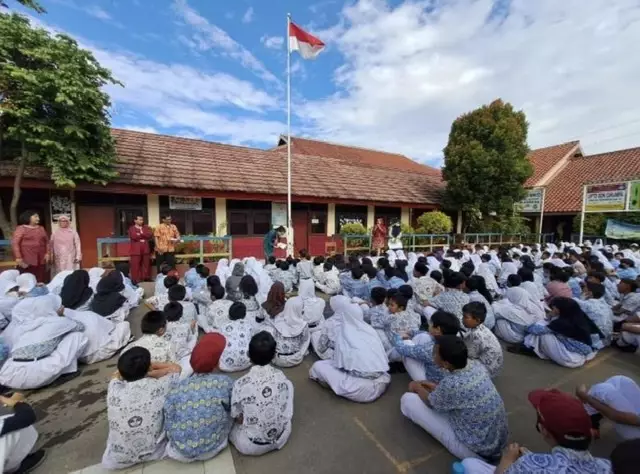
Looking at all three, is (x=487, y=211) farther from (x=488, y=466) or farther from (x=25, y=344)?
(x=25, y=344)

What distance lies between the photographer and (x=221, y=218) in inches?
417

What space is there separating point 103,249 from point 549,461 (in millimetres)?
9454

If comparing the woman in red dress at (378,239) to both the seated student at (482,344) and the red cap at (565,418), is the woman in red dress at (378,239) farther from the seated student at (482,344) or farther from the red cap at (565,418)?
the red cap at (565,418)

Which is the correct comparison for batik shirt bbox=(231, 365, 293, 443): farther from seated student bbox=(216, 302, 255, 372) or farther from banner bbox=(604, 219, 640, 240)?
banner bbox=(604, 219, 640, 240)

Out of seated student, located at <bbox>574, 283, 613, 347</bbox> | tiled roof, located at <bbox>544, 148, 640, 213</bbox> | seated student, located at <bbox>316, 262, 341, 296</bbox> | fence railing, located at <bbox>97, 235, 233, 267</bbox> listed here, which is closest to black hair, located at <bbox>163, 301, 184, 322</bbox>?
seated student, located at <bbox>316, 262, 341, 296</bbox>

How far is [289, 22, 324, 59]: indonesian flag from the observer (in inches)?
380

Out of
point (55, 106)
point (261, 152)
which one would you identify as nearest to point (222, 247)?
point (55, 106)

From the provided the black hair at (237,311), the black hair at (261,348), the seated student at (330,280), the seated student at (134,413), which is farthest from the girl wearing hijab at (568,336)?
the seated student at (134,413)

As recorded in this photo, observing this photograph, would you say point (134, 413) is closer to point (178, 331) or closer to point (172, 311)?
point (172, 311)

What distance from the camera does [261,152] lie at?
1442cm

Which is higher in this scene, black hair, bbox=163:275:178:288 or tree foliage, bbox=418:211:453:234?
tree foliage, bbox=418:211:453:234

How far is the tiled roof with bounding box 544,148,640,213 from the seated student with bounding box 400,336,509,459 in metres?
17.2

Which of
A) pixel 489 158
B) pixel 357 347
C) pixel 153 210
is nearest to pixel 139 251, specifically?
pixel 153 210

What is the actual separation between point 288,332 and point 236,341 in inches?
26.2
